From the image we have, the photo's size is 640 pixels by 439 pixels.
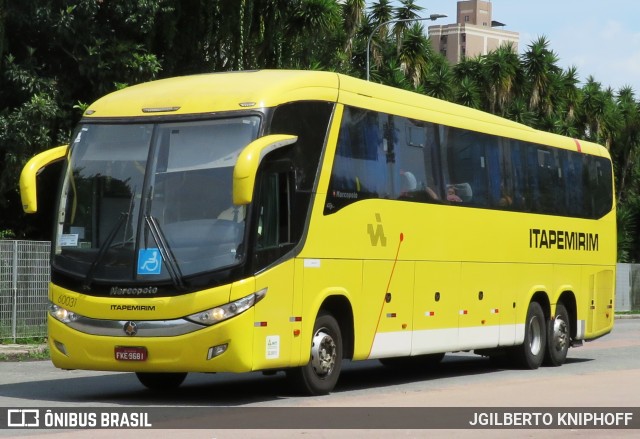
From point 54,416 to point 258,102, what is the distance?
3986 millimetres

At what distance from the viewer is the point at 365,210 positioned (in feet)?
52.3

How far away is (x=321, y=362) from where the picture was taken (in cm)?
1506

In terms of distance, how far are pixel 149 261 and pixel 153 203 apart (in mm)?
635

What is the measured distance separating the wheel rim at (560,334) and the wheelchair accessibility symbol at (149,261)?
31.8 ft

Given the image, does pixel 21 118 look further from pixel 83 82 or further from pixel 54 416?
pixel 54 416

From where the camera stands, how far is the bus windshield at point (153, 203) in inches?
543

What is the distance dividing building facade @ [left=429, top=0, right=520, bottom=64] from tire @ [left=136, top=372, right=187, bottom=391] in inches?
Result: 5645

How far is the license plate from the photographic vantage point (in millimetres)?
13734

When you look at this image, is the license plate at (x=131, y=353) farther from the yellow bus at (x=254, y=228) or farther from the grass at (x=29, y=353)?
the grass at (x=29, y=353)

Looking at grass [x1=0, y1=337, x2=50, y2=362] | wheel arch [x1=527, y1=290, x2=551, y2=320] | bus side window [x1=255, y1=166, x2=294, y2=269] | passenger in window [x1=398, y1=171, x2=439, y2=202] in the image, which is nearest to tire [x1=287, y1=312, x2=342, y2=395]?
bus side window [x1=255, y1=166, x2=294, y2=269]

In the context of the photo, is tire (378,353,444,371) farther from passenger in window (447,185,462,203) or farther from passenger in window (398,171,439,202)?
passenger in window (398,171,439,202)

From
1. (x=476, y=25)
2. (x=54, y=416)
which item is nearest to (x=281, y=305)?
(x=54, y=416)

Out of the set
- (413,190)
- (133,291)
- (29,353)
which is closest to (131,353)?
(133,291)

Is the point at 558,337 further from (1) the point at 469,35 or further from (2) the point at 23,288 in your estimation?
(1) the point at 469,35
